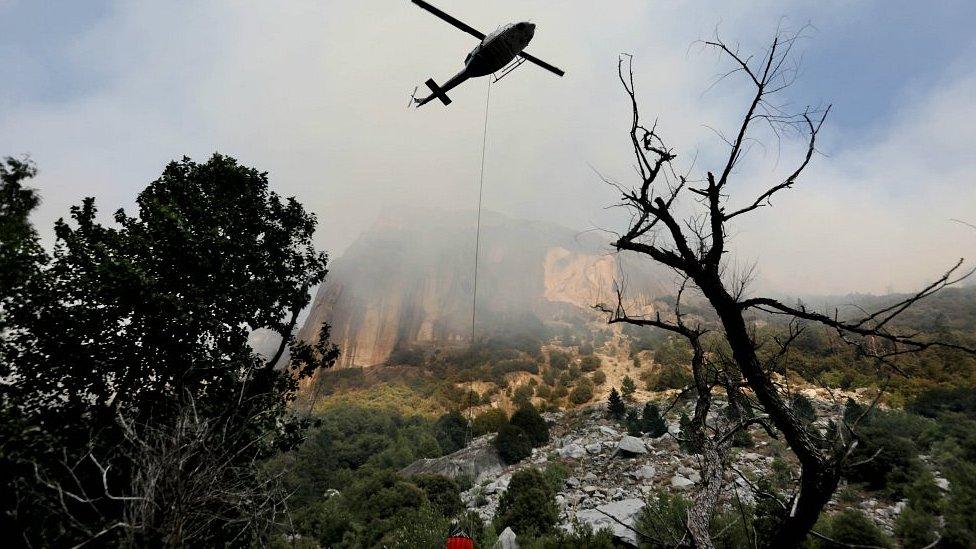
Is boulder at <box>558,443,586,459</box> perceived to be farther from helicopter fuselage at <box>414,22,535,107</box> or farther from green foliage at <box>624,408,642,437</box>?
helicopter fuselage at <box>414,22,535,107</box>

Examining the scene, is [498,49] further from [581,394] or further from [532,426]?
[581,394]

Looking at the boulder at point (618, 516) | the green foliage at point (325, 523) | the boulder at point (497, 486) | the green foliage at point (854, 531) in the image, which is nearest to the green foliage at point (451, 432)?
the boulder at point (497, 486)

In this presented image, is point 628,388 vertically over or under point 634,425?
over

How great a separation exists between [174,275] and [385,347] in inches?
2814

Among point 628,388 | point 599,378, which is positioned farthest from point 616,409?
point 599,378

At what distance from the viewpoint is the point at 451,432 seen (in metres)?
36.2

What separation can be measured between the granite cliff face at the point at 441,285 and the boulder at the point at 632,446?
48.6 metres

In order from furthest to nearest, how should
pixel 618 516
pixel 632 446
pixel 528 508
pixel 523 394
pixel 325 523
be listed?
pixel 523 394 → pixel 632 446 → pixel 325 523 → pixel 528 508 → pixel 618 516

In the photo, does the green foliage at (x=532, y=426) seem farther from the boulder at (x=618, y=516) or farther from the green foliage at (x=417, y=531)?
the green foliage at (x=417, y=531)

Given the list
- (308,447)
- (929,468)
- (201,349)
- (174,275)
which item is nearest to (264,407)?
(201,349)

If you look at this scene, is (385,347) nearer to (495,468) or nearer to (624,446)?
(495,468)

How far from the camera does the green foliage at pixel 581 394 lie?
44.2m

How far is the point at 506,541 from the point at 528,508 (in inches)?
84.6

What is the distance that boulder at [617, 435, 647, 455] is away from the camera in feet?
83.9
